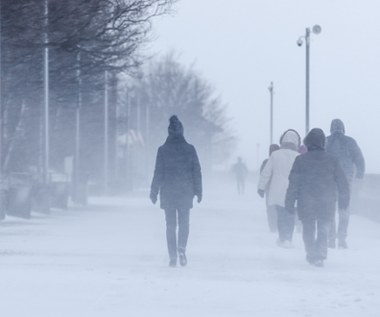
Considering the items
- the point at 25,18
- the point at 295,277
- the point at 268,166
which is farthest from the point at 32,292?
the point at 25,18

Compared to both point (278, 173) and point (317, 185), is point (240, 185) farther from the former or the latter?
point (317, 185)

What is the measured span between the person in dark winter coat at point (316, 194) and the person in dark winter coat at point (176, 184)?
1374 mm

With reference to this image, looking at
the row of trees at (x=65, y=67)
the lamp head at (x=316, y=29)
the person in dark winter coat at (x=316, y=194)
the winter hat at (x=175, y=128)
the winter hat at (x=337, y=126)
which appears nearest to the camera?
the winter hat at (x=175, y=128)

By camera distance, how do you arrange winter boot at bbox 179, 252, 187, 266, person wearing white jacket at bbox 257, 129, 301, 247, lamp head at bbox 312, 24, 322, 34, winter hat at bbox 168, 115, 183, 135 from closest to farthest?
1. winter boot at bbox 179, 252, 187, 266
2. winter hat at bbox 168, 115, 183, 135
3. person wearing white jacket at bbox 257, 129, 301, 247
4. lamp head at bbox 312, 24, 322, 34

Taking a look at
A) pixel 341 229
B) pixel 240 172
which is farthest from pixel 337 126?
pixel 240 172

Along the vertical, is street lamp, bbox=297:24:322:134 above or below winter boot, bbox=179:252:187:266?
above

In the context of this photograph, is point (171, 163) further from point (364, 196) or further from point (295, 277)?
point (364, 196)

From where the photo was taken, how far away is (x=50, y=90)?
140 ft

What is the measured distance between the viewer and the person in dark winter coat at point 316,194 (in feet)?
56.1

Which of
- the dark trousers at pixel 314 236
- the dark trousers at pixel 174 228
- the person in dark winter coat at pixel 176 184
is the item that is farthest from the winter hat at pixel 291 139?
the dark trousers at pixel 174 228

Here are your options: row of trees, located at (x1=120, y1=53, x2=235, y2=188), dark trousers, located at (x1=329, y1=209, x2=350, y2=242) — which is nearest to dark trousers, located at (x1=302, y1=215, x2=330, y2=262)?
dark trousers, located at (x1=329, y1=209, x2=350, y2=242)

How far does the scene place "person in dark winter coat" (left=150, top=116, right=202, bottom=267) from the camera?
16656mm

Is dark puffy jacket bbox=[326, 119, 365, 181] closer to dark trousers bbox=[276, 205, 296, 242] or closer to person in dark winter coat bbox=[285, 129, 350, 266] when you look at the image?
dark trousers bbox=[276, 205, 296, 242]

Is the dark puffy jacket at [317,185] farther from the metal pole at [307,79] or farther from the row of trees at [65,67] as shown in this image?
the metal pole at [307,79]
